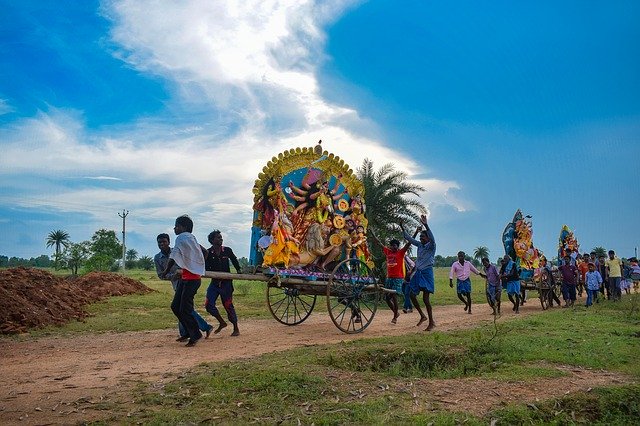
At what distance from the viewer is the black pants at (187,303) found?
→ 30.4ft

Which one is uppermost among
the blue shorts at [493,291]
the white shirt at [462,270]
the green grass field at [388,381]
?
the white shirt at [462,270]

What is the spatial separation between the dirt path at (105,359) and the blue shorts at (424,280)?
979 mm

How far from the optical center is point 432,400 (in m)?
5.51

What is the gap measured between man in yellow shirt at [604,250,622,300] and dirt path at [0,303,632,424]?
27.8 feet

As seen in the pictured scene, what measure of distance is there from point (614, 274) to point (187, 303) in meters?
16.4

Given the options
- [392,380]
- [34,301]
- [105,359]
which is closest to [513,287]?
[392,380]

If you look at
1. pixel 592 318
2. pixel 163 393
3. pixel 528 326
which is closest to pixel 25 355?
pixel 163 393

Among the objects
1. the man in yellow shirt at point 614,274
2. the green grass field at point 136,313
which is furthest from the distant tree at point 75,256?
the man in yellow shirt at point 614,274

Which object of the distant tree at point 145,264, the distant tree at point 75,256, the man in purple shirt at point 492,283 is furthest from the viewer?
the distant tree at point 145,264

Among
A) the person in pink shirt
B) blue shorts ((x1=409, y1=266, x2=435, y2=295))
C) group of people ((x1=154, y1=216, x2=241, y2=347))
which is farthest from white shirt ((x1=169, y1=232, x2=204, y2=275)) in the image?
the person in pink shirt

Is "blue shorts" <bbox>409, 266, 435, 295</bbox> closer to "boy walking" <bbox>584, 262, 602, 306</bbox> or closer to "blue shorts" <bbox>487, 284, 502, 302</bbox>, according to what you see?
"blue shorts" <bbox>487, 284, 502, 302</bbox>

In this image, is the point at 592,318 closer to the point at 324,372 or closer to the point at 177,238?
the point at 324,372

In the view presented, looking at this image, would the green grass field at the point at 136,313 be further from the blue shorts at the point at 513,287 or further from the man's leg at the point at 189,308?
the blue shorts at the point at 513,287

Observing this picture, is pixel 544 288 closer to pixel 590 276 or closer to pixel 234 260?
pixel 590 276
